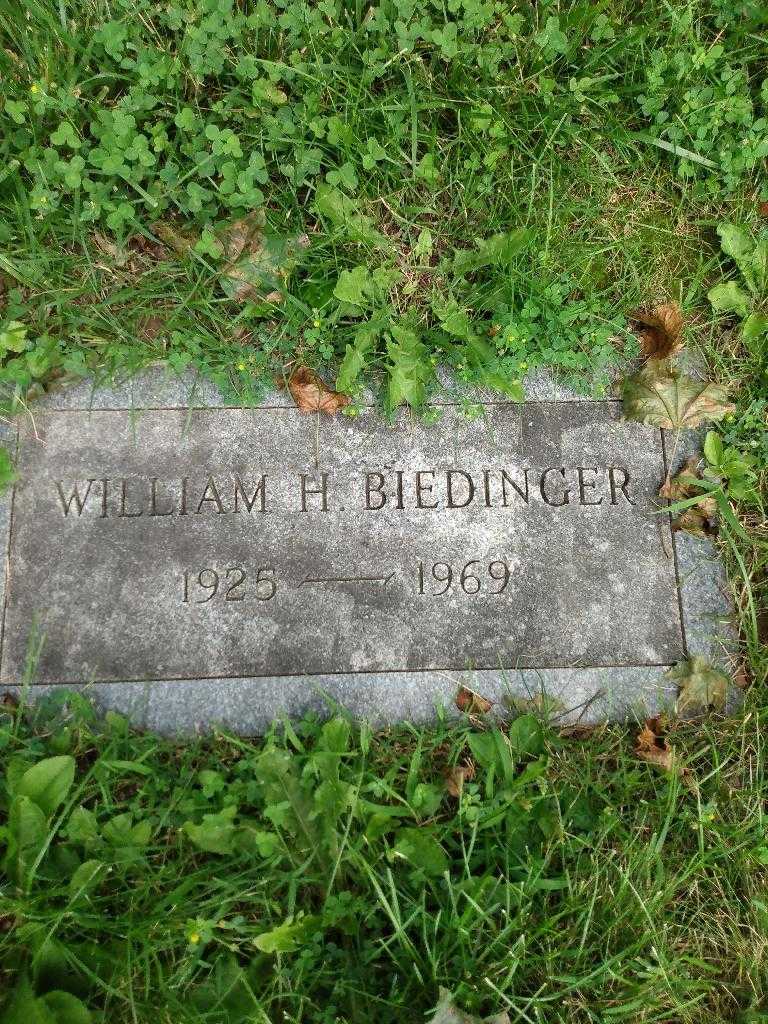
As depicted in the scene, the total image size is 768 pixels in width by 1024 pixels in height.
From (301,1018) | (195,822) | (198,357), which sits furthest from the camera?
(198,357)

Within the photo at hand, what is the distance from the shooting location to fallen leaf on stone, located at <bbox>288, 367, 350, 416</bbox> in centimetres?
235

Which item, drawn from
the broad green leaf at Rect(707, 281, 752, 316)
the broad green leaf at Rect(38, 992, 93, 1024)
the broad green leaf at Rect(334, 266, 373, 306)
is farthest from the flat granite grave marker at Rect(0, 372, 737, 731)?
the broad green leaf at Rect(38, 992, 93, 1024)

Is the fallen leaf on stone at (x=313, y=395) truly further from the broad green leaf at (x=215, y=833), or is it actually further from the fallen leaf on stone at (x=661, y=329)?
the broad green leaf at (x=215, y=833)

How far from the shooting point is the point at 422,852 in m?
2.00

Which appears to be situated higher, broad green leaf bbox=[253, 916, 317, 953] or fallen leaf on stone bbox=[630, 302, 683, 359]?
fallen leaf on stone bbox=[630, 302, 683, 359]

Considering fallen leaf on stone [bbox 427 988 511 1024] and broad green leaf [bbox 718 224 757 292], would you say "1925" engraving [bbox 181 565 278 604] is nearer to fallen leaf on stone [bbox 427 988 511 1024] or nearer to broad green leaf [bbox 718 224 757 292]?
fallen leaf on stone [bbox 427 988 511 1024]

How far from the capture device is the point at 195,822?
2.08 meters

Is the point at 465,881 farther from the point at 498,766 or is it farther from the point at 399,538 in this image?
the point at 399,538

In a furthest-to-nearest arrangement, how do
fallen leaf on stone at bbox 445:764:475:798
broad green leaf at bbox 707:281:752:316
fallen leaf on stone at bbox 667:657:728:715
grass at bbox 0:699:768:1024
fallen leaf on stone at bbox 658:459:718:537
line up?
broad green leaf at bbox 707:281:752:316, fallen leaf on stone at bbox 658:459:718:537, fallen leaf on stone at bbox 667:657:728:715, fallen leaf on stone at bbox 445:764:475:798, grass at bbox 0:699:768:1024

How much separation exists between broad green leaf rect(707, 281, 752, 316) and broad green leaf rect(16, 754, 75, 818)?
2.58 metres

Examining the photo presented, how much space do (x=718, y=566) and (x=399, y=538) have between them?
1.07 metres

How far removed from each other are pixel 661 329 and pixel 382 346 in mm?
973

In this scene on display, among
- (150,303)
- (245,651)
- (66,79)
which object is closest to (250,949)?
(245,651)

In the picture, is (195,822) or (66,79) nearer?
(195,822)
